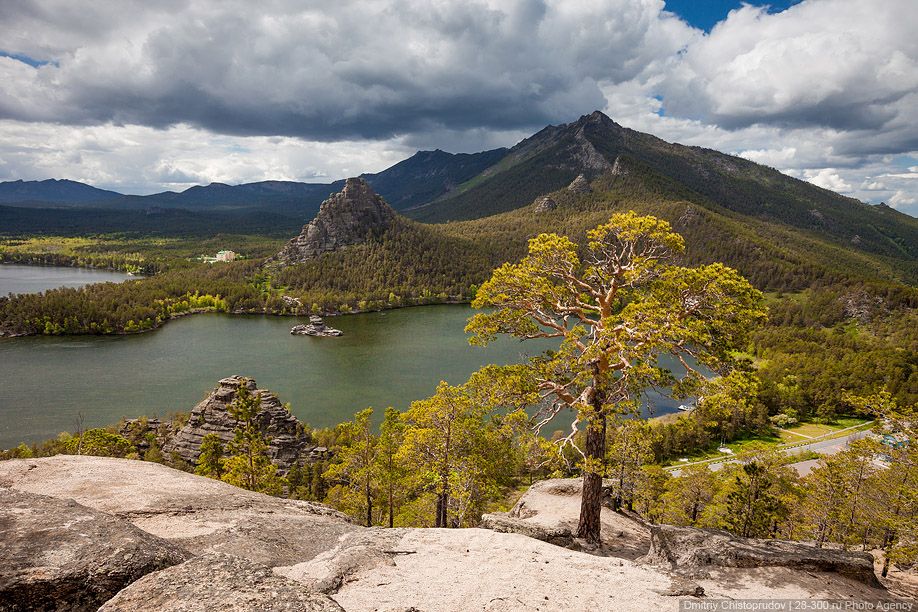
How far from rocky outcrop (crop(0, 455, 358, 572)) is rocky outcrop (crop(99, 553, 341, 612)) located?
4620 millimetres

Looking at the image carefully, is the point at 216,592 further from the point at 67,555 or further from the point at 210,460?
the point at 210,460

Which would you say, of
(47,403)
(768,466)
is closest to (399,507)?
A: (768,466)

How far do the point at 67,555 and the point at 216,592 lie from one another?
10.5ft

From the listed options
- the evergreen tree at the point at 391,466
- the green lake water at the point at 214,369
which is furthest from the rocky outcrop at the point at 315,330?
the evergreen tree at the point at 391,466

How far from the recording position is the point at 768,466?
33219mm

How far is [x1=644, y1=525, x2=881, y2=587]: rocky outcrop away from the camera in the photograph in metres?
13.4

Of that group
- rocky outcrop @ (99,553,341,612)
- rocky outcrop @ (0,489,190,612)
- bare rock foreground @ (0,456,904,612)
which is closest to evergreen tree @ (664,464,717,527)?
bare rock foreground @ (0,456,904,612)

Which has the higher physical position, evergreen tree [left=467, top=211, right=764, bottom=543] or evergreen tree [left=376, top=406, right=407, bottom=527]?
evergreen tree [left=467, top=211, right=764, bottom=543]

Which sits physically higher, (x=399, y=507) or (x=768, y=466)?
(x=768, y=466)

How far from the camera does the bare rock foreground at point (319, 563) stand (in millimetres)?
7219

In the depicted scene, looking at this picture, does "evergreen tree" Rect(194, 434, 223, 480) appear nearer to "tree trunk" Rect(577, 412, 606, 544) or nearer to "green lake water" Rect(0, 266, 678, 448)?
"green lake water" Rect(0, 266, 678, 448)

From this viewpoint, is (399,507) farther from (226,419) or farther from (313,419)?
(313,419)

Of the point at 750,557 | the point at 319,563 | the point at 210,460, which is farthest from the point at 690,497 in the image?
the point at 210,460

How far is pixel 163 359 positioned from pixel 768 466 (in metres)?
114
